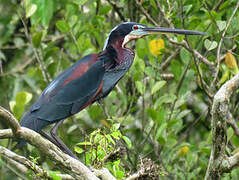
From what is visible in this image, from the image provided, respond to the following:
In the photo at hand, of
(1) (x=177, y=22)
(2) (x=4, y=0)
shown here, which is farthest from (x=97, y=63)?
(2) (x=4, y=0)

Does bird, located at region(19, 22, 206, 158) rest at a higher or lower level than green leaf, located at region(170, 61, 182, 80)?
higher

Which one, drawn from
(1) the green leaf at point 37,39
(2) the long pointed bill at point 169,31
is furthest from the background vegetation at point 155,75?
(2) the long pointed bill at point 169,31

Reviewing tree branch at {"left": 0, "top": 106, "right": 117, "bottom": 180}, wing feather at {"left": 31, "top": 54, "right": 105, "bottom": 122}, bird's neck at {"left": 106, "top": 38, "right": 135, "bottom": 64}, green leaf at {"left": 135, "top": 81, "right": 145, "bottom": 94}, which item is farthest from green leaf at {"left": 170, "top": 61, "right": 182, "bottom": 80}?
tree branch at {"left": 0, "top": 106, "right": 117, "bottom": 180}

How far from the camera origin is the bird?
3963 mm

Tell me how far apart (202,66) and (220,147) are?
146 cm

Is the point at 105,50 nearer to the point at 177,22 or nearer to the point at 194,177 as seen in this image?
the point at 177,22

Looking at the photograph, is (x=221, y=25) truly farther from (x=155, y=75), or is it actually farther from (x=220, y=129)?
(x=220, y=129)

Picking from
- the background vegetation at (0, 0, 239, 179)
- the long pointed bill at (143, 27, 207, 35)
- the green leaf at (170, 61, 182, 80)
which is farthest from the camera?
the green leaf at (170, 61, 182, 80)

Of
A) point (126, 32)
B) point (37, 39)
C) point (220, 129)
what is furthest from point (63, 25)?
point (220, 129)

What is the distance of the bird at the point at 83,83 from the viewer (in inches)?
156

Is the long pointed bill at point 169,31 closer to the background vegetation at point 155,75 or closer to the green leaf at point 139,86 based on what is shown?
the background vegetation at point 155,75

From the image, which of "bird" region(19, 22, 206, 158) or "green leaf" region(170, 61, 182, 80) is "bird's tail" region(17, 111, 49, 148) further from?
"green leaf" region(170, 61, 182, 80)

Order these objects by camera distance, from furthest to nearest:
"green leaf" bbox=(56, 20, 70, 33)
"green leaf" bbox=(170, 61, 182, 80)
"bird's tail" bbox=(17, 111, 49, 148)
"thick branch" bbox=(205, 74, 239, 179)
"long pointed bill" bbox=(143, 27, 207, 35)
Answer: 1. "green leaf" bbox=(56, 20, 70, 33)
2. "green leaf" bbox=(170, 61, 182, 80)
3. "long pointed bill" bbox=(143, 27, 207, 35)
4. "bird's tail" bbox=(17, 111, 49, 148)
5. "thick branch" bbox=(205, 74, 239, 179)

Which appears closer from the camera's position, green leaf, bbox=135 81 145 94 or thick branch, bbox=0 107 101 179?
thick branch, bbox=0 107 101 179
